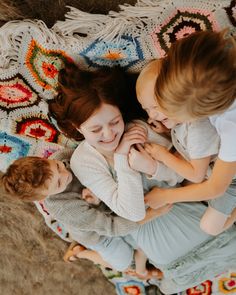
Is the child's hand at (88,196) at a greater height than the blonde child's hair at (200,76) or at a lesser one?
lesser

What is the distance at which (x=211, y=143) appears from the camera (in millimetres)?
1056

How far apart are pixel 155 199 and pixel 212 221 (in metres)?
0.19

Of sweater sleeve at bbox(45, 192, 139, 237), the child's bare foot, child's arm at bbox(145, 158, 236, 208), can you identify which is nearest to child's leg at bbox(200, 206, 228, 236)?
child's arm at bbox(145, 158, 236, 208)

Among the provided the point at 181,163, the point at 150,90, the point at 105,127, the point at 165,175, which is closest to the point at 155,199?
the point at 165,175

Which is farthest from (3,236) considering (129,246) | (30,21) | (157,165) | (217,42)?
(217,42)

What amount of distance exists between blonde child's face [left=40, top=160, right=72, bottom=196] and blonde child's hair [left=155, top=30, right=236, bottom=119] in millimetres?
471

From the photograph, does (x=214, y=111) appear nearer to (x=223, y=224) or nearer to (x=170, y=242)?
(x=223, y=224)

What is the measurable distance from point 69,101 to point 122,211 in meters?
0.37

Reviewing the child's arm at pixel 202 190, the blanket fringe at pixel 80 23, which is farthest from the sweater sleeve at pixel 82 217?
the blanket fringe at pixel 80 23

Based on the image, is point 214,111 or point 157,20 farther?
point 157,20

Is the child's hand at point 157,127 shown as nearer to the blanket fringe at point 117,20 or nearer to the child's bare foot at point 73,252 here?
the blanket fringe at point 117,20

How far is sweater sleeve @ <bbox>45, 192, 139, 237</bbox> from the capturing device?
4.26ft

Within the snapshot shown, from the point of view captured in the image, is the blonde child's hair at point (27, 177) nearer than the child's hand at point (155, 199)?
Yes

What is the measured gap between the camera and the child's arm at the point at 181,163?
43.2 inches
